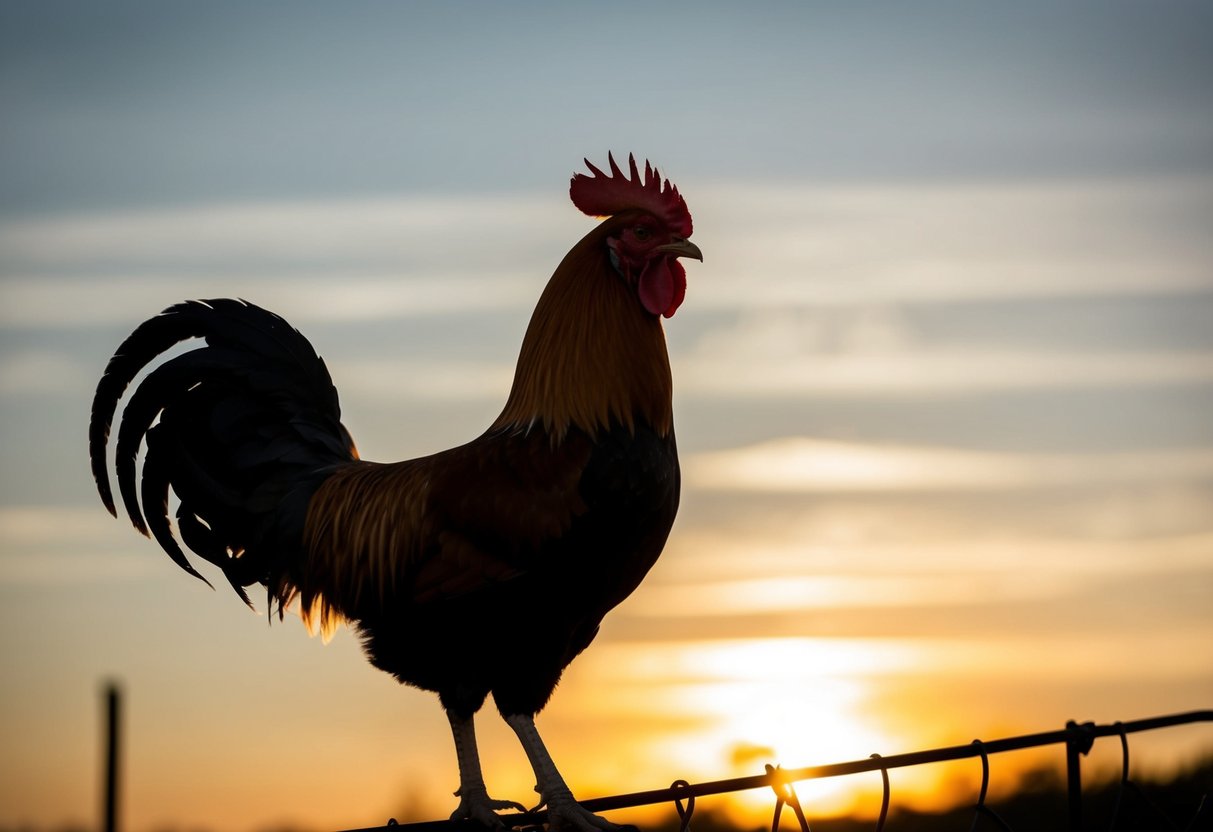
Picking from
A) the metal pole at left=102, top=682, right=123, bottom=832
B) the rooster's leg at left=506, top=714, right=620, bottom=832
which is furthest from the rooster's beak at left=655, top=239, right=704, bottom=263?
the metal pole at left=102, top=682, right=123, bottom=832

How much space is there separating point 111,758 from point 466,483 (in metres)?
2.04

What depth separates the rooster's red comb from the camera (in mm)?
4820

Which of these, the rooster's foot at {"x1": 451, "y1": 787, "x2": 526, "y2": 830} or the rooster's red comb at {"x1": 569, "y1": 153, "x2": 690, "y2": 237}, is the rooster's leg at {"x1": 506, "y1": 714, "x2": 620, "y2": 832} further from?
the rooster's red comb at {"x1": 569, "y1": 153, "x2": 690, "y2": 237}

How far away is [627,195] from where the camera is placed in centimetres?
496

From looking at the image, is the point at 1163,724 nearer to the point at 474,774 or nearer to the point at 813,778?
the point at 813,778

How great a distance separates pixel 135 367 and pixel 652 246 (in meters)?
2.19

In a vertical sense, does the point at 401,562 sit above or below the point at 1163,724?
above

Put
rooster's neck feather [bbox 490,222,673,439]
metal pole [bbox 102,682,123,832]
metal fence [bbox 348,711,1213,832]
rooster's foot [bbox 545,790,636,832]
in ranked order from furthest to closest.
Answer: metal pole [bbox 102,682,123,832] → rooster's neck feather [bbox 490,222,673,439] → rooster's foot [bbox 545,790,636,832] → metal fence [bbox 348,711,1213,832]

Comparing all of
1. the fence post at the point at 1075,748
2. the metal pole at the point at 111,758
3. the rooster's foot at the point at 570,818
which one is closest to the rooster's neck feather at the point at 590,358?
the rooster's foot at the point at 570,818

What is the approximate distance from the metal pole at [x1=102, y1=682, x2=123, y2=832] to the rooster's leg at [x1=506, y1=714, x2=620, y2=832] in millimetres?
1871

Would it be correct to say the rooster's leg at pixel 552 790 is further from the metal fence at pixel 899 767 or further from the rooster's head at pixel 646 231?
the rooster's head at pixel 646 231

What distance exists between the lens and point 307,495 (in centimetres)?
531

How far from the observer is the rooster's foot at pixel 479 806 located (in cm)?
434

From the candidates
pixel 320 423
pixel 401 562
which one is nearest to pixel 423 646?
pixel 401 562
